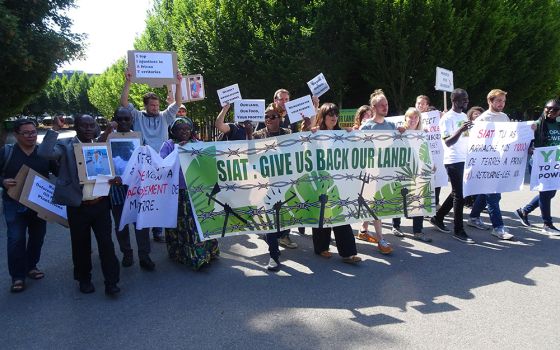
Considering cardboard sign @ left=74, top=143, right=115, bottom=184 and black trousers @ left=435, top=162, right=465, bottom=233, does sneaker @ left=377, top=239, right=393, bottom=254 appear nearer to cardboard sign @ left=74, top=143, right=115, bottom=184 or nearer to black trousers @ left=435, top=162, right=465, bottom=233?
black trousers @ left=435, top=162, right=465, bottom=233

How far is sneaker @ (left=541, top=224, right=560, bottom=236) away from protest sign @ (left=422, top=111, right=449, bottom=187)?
144 cm

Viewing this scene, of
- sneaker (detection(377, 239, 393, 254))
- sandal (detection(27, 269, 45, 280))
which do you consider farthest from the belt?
sneaker (detection(377, 239, 393, 254))

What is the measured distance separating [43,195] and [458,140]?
197 inches

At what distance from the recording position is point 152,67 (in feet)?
18.6

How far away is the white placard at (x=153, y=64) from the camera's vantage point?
5613mm

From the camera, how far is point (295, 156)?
194 inches

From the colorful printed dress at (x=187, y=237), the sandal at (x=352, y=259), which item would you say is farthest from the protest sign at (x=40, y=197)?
the sandal at (x=352, y=259)

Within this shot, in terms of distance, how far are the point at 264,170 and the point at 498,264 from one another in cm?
283

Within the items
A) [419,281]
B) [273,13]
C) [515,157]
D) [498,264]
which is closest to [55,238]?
[419,281]

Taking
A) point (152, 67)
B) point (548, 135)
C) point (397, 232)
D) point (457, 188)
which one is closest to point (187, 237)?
point (152, 67)

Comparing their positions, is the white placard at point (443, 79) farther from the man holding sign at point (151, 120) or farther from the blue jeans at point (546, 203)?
the man holding sign at point (151, 120)

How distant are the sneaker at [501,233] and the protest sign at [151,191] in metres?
4.27

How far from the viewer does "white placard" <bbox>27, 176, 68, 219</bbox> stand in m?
4.42

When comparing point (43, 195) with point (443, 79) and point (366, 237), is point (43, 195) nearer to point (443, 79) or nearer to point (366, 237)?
point (366, 237)
